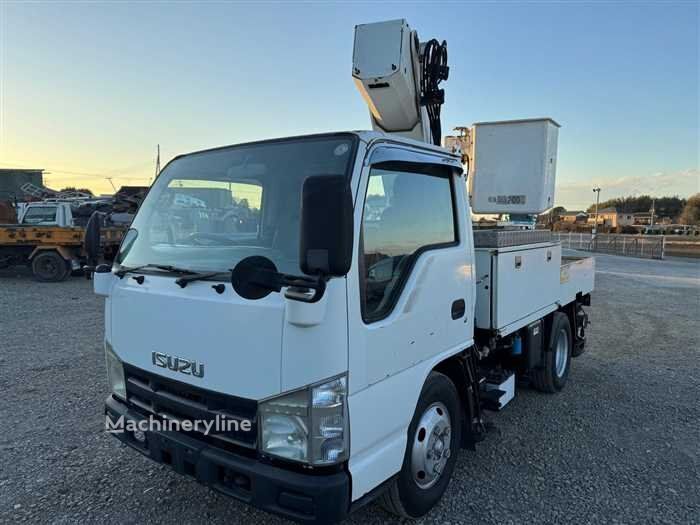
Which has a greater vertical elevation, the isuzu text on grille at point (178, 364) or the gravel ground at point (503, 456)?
the isuzu text on grille at point (178, 364)

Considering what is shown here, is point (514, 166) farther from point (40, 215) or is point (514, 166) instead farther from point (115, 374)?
point (40, 215)

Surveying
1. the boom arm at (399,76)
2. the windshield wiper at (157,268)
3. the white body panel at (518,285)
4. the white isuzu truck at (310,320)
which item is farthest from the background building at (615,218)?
the windshield wiper at (157,268)

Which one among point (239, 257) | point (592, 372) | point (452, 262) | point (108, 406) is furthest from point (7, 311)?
point (592, 372)

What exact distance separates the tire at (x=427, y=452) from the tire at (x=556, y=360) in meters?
2.19

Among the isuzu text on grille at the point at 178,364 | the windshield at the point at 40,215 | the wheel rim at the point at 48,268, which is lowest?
the wheel rim at the point at 48,268

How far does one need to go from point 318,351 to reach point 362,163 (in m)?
0.91

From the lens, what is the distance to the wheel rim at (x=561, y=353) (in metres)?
4.94

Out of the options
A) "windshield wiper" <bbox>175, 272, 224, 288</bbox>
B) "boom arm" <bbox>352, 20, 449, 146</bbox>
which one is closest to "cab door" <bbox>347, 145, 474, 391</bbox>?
"windshield wiper" <bbox>175, 272, 224, 288</bbox>

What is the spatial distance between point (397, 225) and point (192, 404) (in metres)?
1.40

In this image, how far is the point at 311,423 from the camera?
6.38 feet

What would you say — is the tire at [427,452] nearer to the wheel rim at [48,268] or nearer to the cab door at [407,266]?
the cab door at [407,266]

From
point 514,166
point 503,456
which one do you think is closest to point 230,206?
point 503,456

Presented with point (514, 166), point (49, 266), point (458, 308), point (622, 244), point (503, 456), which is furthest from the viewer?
point (622, 244)

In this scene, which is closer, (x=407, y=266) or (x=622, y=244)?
(x=407, y=266)
